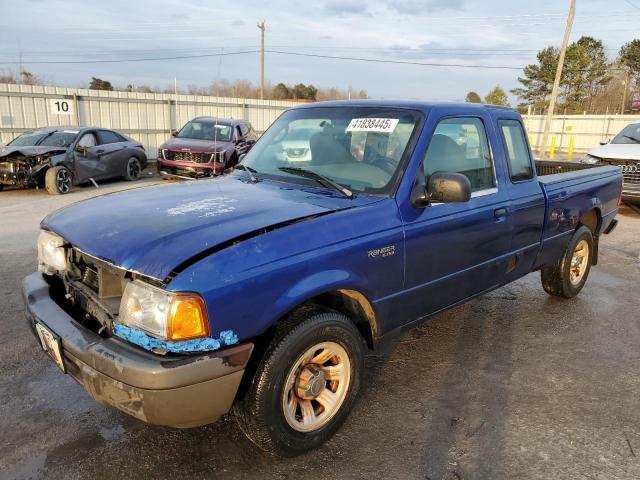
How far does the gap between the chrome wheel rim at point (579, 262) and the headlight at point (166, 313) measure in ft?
14.3

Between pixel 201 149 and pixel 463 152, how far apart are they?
990 centimetres

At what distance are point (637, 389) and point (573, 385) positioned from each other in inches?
16.7

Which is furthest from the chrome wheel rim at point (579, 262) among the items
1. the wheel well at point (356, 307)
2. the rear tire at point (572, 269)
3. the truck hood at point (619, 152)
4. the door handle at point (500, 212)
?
the truck hood at point (619, 152)

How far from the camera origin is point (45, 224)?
10.0ft

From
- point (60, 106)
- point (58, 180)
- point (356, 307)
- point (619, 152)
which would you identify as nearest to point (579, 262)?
point (356, 307)

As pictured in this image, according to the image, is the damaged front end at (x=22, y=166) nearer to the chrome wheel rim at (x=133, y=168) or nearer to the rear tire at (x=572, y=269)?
the chrome wheel rim at (x=133, y=168)

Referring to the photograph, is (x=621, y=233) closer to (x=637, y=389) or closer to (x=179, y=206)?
(x=637, y=389)

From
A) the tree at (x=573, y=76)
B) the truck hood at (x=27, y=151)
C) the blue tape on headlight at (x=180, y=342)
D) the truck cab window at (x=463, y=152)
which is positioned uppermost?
the tree at (x=573, y=76)

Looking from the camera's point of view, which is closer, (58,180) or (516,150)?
(516,150)

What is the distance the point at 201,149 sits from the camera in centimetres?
1255

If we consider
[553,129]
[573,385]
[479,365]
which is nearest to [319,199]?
[479,365]

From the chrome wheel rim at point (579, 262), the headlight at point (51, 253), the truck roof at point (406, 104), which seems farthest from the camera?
the chrome wheel rim at point (579, 262)

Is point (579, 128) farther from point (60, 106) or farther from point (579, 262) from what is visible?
point (579, 262)

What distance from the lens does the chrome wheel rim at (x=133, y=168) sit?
43.9 feet
